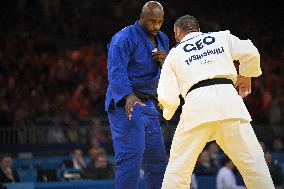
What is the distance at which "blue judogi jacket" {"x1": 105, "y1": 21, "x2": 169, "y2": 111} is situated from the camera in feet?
16.6

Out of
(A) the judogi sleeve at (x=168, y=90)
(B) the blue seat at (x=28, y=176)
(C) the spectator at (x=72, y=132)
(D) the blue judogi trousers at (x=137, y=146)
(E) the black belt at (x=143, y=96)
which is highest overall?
(A) the judogi sleeve at (x=168, y=90)

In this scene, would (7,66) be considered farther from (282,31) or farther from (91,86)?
(282,31)

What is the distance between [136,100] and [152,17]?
78 centimetres

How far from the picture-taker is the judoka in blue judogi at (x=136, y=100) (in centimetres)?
502

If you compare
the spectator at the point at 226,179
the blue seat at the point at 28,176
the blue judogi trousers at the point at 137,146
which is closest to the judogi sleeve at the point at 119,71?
the blue judogi trousers at the point at 137,146

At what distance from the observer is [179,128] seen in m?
4.70

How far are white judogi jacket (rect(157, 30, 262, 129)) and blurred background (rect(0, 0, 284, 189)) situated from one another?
11.9 feet

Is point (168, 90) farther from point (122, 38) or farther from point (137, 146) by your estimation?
point (122, 38)

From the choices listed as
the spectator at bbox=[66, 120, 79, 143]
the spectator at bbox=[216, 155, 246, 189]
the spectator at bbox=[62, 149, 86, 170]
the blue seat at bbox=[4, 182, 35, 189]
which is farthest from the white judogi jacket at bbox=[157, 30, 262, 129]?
the spectator at bbox=[66, 120, 79, 143]

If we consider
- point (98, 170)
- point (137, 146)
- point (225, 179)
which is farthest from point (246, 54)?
point (98, 170)

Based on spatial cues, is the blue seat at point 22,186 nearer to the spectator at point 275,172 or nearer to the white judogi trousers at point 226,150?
the white judogi trousers at point 226,150

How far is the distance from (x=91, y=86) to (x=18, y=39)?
10.5 feet

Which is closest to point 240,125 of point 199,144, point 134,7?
point 199,144

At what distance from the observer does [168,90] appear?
473 cm
